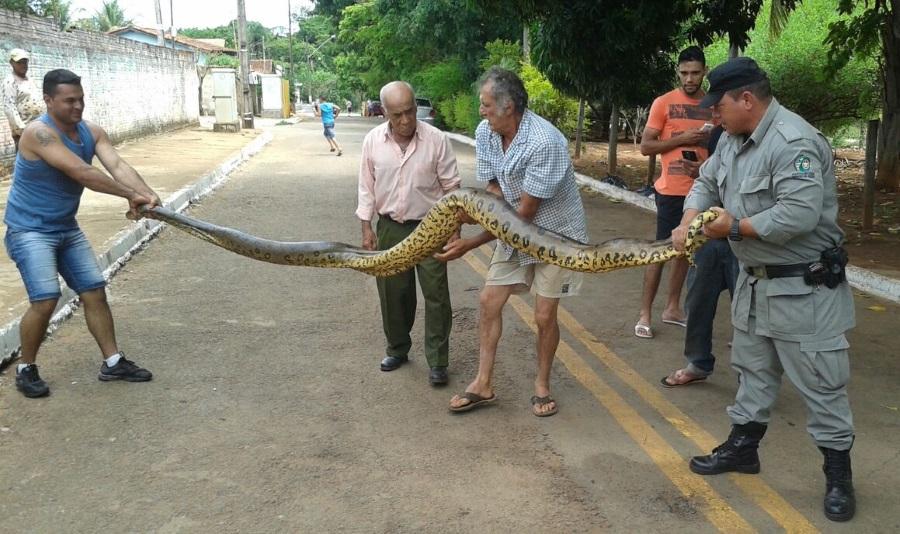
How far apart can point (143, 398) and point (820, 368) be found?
383 centimetres

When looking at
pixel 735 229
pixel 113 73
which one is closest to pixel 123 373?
pixel 735 229

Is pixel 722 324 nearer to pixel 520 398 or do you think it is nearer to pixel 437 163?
pixel 520 398

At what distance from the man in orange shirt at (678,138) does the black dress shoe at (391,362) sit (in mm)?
1986

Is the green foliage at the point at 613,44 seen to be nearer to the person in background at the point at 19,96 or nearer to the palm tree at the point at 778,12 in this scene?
the palm tree at the point at 778,12

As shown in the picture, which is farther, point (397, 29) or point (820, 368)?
point (397, 29)

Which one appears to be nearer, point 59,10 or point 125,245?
point 125,245

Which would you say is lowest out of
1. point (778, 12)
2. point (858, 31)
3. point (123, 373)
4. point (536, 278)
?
point (123, 373)

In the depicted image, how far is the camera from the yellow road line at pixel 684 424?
11.1 ft

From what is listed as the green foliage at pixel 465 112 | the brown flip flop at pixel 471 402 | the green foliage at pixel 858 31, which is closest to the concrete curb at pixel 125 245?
the brown flip flop at pixel 471 402

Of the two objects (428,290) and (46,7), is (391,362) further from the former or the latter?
(46,7)

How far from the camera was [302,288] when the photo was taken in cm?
744

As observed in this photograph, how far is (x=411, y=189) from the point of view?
484cm

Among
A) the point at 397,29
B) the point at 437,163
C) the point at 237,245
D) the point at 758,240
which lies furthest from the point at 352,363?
the point at 397,29

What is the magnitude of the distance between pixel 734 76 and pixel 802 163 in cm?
49
